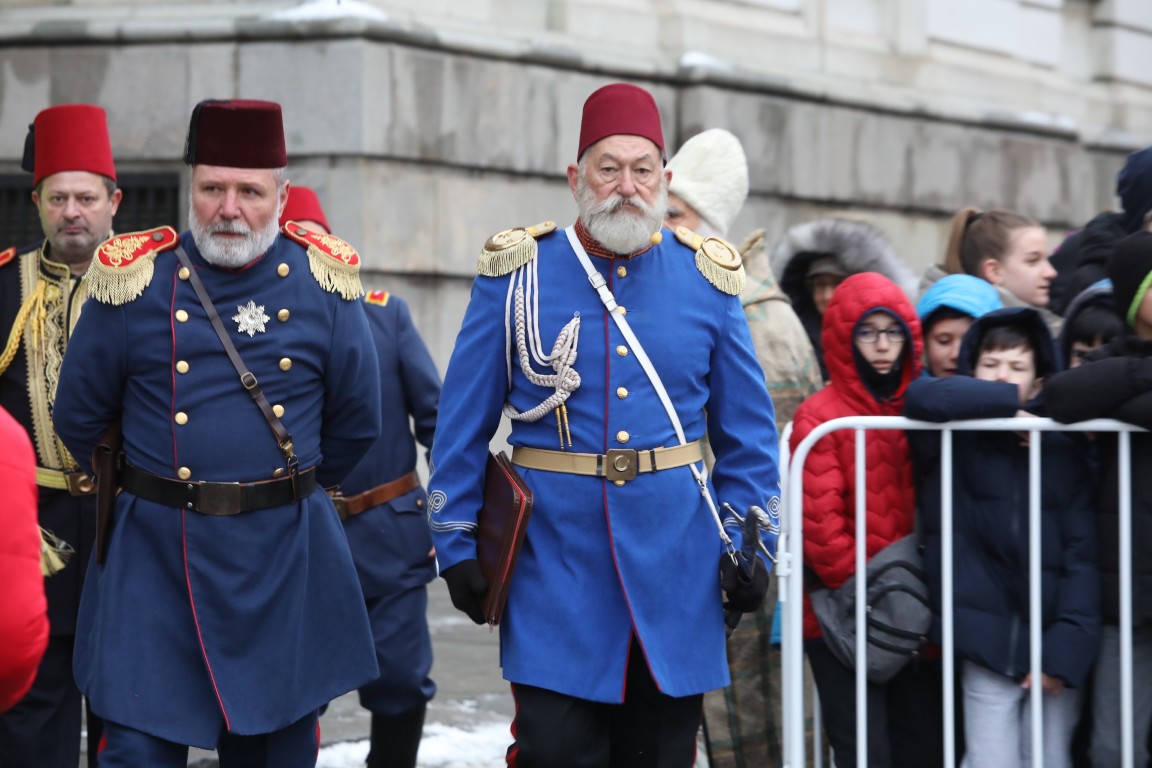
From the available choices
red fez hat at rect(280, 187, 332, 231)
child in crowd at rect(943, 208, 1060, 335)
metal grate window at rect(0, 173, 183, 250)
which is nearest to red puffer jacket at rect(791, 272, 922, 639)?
child in crowd at rect(943, 208, 1060, 335)

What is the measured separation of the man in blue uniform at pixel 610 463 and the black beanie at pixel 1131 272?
0.92m

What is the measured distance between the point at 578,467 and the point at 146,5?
6585 mm

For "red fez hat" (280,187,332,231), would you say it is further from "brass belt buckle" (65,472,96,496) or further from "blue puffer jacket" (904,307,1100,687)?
"blue puffer jacket" (904,307,1100,687)

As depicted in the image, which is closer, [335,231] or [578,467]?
[578,467]

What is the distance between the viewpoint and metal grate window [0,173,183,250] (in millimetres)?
10148

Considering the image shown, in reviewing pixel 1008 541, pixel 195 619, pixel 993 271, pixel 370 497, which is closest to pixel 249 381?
pixel 195 619

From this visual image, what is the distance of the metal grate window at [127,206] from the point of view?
10.1 m

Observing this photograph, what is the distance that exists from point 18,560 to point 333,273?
198cm

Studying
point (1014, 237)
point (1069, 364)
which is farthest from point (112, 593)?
point (1014, 237)

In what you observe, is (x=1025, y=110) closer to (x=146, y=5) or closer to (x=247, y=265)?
(x=146, y=5)

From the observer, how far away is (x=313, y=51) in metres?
9.66

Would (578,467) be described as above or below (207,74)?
below

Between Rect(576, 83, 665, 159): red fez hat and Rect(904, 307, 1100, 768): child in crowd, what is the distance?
973mm

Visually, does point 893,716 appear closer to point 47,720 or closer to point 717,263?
point 717,263
